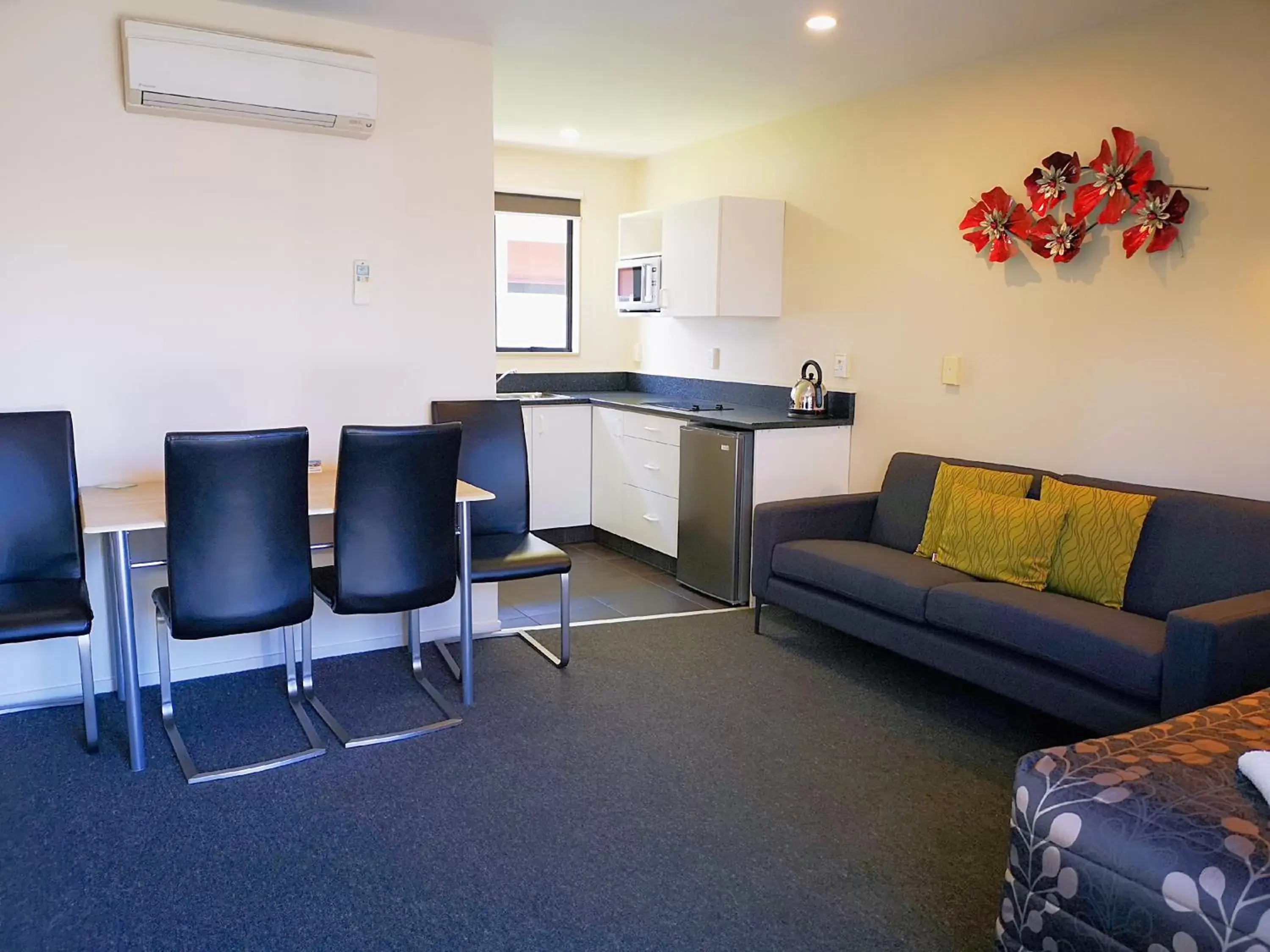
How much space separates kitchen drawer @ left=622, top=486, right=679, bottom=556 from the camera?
509cm

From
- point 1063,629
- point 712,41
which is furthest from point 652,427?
point 1063,629

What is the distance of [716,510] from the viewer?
462cm

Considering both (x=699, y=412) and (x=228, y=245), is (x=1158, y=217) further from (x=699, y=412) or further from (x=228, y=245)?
(x=228, y=245)

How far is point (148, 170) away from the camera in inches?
132

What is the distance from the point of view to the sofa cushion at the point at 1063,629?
266 centimetres

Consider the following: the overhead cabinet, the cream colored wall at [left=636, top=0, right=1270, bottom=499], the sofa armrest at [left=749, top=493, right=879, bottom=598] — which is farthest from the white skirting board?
the cream colored wall at [left=636, top=0, right=1270, bottom=499]

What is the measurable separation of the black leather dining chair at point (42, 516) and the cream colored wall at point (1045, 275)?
3.33 metres

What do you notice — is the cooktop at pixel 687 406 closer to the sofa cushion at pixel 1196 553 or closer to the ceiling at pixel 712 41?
the ceiling at pixel 712 41

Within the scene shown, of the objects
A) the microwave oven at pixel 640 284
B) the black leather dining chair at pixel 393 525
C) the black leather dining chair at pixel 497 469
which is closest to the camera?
the black leather dining chair at pixel 393 525

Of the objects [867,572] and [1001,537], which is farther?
[867,572]

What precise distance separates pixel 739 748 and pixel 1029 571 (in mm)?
1195

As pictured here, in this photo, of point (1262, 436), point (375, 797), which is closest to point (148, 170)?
point (375, 797)

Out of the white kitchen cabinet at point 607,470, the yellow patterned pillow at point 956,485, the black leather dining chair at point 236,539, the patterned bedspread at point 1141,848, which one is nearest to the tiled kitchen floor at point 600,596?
the white kitchen cabinet at point 607,470

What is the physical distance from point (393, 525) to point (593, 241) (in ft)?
12.2
